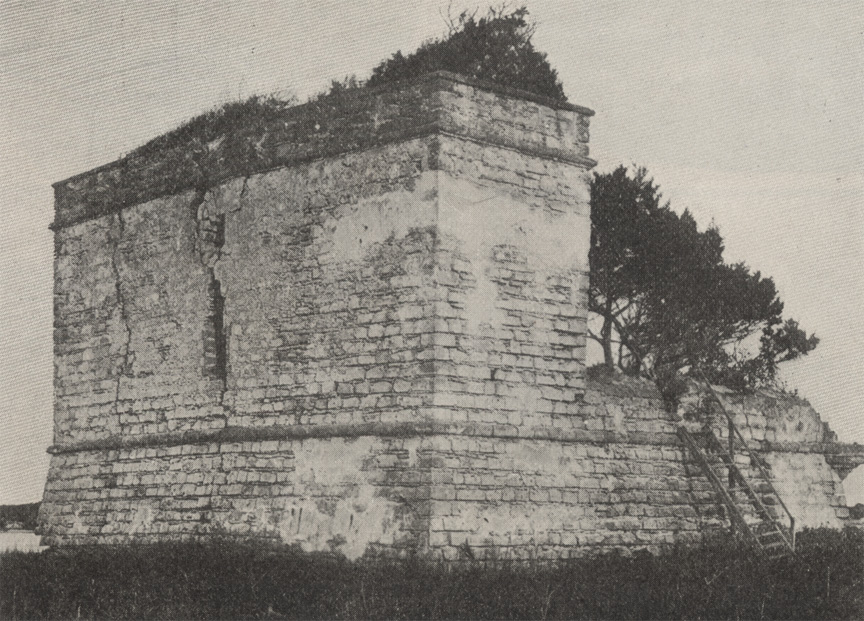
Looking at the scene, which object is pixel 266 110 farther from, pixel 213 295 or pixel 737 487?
pixel 737 487

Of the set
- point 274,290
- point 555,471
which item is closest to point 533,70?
point 274,290

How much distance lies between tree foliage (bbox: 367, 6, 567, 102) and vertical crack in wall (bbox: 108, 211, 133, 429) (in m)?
4.18

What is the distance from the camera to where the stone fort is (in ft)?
38.9

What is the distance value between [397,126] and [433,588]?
187 inches

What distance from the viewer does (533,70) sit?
1766cm

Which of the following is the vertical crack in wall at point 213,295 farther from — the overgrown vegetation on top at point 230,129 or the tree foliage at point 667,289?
the tree foliage at point 667,289

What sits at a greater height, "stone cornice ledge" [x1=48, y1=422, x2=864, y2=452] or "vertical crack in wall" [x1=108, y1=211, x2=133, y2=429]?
"vertical crack in wall" [x1=108, y1=211, x2=133, y2=429]

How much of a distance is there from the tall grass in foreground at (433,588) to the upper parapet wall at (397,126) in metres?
4.26

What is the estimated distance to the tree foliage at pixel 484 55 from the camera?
17.4m

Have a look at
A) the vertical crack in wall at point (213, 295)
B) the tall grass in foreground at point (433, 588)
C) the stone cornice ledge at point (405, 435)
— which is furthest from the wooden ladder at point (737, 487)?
the vertical crack in wall at point (213, 295)

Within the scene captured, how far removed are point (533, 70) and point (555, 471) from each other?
737cm

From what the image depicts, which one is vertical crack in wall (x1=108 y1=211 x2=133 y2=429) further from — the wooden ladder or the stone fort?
the wooden ladder

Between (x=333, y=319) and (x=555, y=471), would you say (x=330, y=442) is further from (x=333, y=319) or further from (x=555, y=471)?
(x=555, y=471)

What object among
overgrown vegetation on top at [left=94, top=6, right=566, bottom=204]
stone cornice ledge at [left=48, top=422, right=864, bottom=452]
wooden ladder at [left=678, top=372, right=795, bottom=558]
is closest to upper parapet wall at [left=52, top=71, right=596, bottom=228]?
overgrown vegetation on top at [left=94, top=6, right=566, bottom=204]
